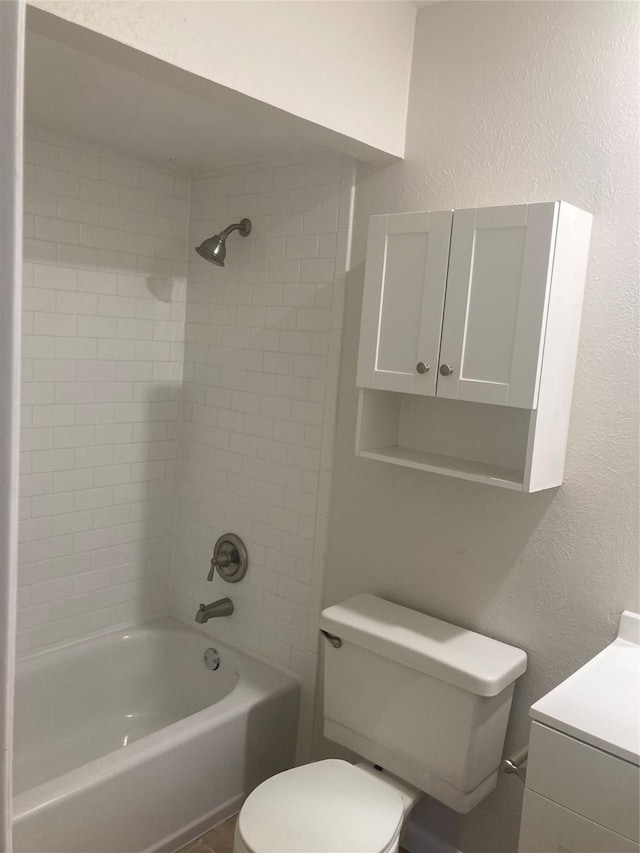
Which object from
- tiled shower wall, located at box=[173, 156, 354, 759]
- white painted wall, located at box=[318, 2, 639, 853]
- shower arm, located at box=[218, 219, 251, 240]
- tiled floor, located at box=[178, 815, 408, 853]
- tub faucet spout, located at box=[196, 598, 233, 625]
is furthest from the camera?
tub faucet spout, located at box=[196, 598, 233, 625]

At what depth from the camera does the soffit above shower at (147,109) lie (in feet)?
4.76

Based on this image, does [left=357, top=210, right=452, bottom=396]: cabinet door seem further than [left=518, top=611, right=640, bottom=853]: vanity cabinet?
Yes

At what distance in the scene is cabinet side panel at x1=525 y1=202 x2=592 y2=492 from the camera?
161cm

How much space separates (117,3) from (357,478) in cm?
144

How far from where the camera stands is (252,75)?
63.0 inches

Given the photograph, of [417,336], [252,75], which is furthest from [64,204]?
[417,336]

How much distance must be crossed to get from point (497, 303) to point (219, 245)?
111 centimetres

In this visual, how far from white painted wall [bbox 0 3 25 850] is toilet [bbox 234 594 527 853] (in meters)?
1.22

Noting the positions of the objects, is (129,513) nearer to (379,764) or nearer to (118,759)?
(118,759)

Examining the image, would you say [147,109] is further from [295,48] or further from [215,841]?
[215,841]

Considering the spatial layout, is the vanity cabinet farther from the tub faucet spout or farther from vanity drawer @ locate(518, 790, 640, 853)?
the tub faucet spout

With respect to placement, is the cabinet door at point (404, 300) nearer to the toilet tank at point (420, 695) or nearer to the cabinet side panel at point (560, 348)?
the cabinet side panel at point (560, 348)

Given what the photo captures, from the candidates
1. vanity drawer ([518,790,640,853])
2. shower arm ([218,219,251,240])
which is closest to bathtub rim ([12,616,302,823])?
vanity drawer ([518,790,640,853])

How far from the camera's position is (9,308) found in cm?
61
